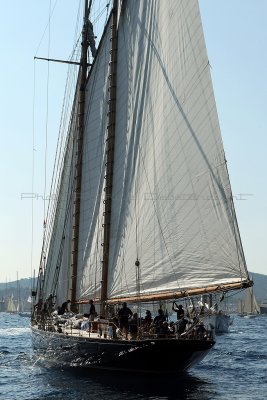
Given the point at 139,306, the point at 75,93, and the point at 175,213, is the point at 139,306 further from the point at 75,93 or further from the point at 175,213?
the point at 75,93

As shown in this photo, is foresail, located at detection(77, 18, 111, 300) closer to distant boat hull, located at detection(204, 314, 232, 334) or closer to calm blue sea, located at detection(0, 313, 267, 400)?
calm blue sea, located at detection(0, 313, 267, 400)

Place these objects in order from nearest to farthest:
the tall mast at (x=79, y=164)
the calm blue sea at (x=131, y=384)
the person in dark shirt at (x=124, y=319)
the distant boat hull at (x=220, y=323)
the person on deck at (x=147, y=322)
A: the calm blue sea at (x=131, y=384), the person on deck at (x=147, y=322), the person in dark shirt at (x=124, y=319), the tall mast at (x=79, y=164), the distant boat hull at (x=220, y=323)

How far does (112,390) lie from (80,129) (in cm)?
1992

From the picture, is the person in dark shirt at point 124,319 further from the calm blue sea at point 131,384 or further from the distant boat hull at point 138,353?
the calm blue sea at point 131,384

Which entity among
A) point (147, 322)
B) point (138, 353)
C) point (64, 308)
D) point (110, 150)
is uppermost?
point (110, 150)

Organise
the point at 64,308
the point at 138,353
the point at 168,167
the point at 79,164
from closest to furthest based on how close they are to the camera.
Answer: the point at 138,353 → the point at 168,167 → the point at 64,308 → the point at 79,164

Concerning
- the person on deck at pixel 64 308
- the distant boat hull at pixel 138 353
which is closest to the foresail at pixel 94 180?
the person on deck at pixel 64 308

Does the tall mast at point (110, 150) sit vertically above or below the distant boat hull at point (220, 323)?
above

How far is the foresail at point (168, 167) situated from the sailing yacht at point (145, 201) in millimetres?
56

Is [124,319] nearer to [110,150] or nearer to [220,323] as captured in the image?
[110,150]

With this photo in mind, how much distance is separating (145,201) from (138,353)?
7.85m

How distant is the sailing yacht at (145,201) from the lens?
117 ft

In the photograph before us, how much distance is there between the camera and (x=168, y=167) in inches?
1510

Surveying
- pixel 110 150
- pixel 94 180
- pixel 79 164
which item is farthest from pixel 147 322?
pixel 79 164
